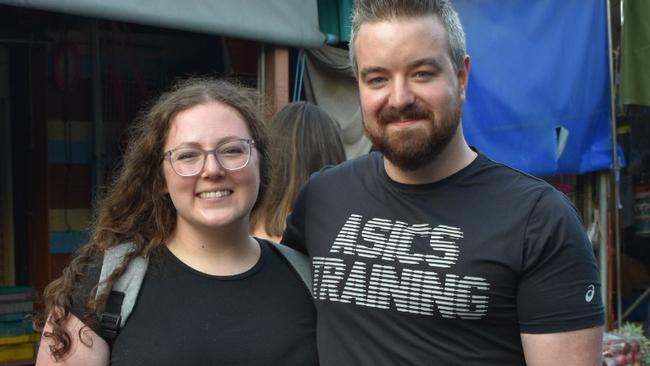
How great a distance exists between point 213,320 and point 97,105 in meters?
4.52

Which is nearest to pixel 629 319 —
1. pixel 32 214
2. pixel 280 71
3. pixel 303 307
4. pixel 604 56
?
pixel 604 56

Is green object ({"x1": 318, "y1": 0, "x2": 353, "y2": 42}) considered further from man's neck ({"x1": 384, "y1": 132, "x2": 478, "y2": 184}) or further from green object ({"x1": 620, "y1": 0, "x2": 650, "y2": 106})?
man's neck ({"x1": 384, "y1": 132, "x2": 478, "y2": 184})

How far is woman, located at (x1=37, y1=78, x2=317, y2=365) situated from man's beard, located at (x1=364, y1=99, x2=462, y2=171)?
1.44 ft

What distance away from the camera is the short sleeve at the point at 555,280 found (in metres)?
2.20

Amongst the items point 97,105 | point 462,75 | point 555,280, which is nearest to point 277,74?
point 97,105

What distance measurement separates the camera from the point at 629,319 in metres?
8.62

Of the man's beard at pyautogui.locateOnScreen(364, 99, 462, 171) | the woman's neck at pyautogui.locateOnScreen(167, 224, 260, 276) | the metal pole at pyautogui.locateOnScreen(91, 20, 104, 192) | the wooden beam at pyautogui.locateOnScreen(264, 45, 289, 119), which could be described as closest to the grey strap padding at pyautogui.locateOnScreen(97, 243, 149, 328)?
the woman's neck at pyautogui.locateOnScreen(167, 224, 260, 276)

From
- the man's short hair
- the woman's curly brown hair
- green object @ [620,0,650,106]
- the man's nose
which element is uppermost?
green object @ [620,0,650,106]

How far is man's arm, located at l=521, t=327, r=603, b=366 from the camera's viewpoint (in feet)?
7.22

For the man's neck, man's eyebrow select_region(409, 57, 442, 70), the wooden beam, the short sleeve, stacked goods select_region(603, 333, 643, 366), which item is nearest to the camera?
the short sleeve

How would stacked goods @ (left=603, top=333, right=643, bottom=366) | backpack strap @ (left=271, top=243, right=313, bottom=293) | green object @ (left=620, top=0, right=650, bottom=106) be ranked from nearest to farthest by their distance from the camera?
backpack strap @ (left=271, top=243, right=313, bottom=293)
stacked goods @ (left=603, top=333, right=643, bottom=366)
green object @ (left=620, top=0, right=650, bottom=106)

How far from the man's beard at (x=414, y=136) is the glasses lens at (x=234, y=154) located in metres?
0.40

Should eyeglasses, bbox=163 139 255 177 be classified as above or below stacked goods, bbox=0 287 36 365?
above

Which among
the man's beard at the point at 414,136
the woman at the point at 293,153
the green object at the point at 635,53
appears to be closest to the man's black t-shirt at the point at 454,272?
the man's beard at the point at 414,136
